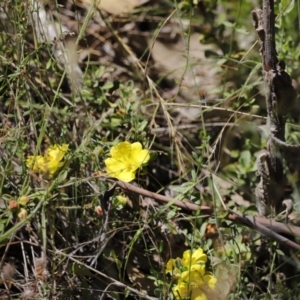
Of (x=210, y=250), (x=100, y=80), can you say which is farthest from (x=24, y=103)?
(x=210, y=250)

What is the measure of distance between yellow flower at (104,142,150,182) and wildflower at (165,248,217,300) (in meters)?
0.27

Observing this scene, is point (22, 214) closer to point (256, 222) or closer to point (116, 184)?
point (116, 184)

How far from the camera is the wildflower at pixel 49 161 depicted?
192cm

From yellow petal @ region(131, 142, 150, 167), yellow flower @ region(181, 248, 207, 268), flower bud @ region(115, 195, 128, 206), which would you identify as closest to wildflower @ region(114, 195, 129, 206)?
flower bud @ region(115, 195, 128, 206)

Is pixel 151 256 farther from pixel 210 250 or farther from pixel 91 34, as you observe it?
pixel 91 34

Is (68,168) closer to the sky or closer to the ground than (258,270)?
closer to the sky

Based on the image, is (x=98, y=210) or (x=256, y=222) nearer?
(x=256, y=222)

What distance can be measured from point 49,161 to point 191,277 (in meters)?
0.52

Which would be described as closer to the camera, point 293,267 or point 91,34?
point 293,267

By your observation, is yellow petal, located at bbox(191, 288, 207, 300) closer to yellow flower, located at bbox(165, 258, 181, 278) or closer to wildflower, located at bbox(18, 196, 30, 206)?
yellow flower, located at bbox(165, 258, 181, 278)

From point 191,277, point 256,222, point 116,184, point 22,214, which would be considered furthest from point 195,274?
point 22,214

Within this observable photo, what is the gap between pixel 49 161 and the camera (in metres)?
1.96

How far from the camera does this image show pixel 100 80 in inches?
100

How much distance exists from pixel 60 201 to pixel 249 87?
753 millimetres
